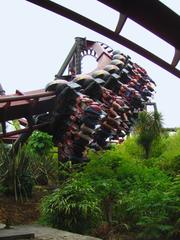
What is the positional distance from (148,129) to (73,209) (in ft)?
25.3

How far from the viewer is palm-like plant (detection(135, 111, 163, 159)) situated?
1364 cm

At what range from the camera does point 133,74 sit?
18.1 m

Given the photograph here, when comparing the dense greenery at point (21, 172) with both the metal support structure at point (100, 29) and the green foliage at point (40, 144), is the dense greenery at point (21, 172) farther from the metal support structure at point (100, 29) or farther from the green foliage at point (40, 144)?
the metal support structure at point (100, 29)

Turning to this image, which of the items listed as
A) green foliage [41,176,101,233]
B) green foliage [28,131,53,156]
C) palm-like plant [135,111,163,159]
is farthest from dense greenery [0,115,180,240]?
palm-like plant [135,111,163,159]

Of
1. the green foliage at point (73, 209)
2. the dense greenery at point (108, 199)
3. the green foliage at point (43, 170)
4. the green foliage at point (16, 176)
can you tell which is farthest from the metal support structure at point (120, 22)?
the green foliage at point (43, 170)

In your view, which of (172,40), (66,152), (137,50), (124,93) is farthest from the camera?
(124,93)

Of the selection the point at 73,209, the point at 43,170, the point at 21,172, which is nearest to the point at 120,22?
the point at 73,209

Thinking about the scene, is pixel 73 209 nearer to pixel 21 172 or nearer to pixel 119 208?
pixel 119 208

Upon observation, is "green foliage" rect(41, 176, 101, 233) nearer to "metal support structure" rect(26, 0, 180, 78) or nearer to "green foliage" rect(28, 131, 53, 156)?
"metal support structure" rect(26, 0, 180, 78)

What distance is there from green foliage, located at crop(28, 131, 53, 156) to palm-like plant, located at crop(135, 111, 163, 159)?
11.2ft

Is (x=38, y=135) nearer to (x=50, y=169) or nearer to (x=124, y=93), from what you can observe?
(x=50, y=169)

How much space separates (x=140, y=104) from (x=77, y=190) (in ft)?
39.5

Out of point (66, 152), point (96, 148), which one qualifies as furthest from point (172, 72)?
point (96, 148)

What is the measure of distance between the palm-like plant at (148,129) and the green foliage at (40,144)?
3417mm
